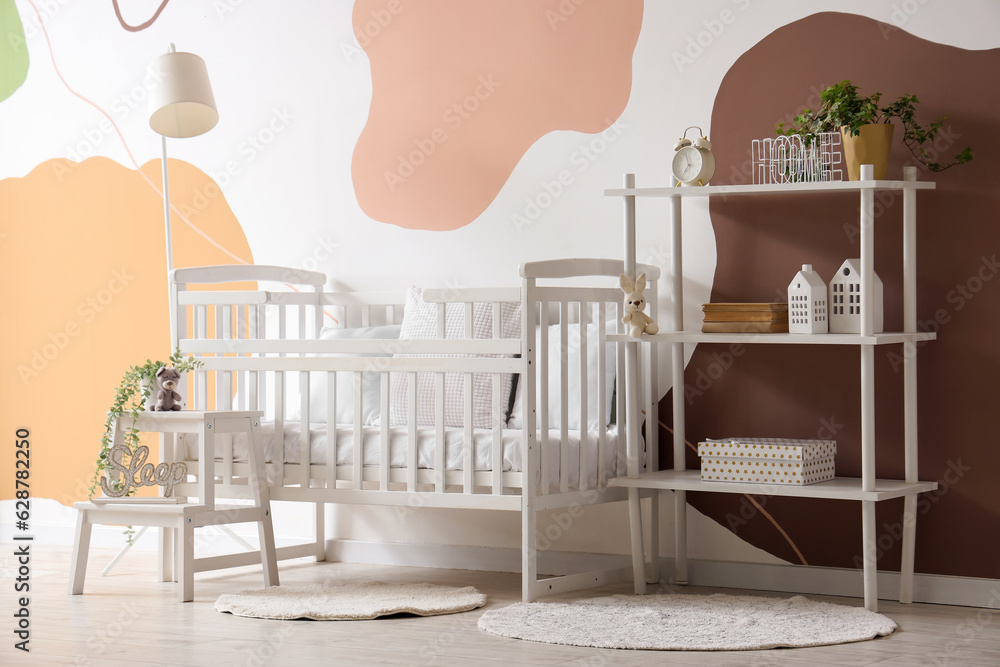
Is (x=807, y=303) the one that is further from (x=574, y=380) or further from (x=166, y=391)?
(x=166, y=391)

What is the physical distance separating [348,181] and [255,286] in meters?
0.46

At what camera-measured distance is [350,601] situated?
2.98m

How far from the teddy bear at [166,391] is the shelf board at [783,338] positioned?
45.2 inches

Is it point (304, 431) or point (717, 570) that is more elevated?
point (304, 431)

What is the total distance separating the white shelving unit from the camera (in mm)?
2859

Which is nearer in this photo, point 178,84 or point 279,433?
point 279,433

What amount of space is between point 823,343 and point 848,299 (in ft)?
0.40

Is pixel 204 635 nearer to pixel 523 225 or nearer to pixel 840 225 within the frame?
pixel 523 225

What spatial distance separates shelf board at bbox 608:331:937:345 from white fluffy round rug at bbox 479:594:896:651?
62 cm

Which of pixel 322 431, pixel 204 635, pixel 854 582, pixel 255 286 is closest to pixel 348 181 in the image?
pixel 255 286

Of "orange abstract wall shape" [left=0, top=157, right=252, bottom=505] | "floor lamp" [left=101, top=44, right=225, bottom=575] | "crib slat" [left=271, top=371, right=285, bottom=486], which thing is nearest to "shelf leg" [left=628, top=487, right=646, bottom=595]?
"crib slat" [left=271, top=371, right=285, bottom=486]

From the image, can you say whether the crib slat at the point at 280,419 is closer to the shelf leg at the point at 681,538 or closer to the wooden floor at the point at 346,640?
the wooden floor at the point at 346,640

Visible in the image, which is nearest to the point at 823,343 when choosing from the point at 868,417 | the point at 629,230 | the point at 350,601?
the point at 868,417

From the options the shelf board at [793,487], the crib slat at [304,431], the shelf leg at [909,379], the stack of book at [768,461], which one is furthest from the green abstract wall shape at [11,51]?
the shelf leg at [909,379]
